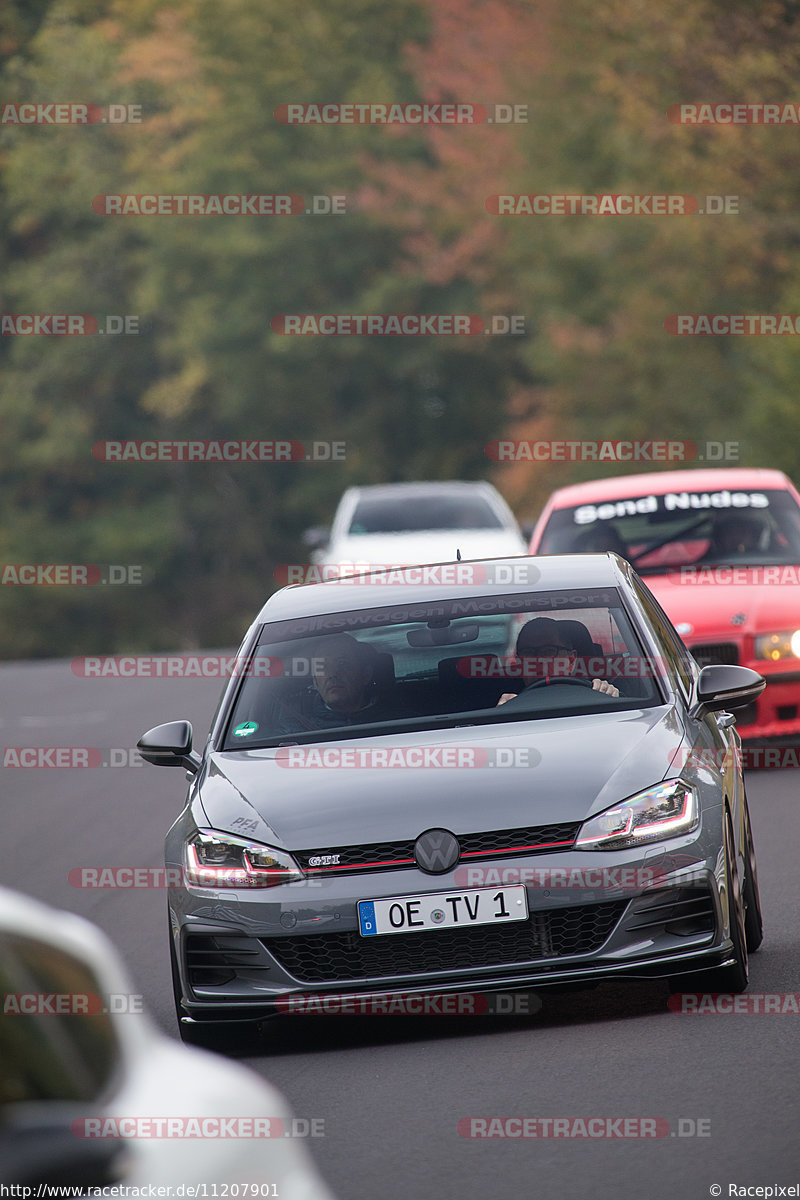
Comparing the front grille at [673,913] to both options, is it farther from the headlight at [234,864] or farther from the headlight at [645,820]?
the headlight at [234,864]

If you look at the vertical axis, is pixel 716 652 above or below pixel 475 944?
below

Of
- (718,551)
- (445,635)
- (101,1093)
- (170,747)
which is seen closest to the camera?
(101,1093)

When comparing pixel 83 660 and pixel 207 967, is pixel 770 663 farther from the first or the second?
pixel 83 660

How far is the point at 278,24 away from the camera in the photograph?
5741 centimetres

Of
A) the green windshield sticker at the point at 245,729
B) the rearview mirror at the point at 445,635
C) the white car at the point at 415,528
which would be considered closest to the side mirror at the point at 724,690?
the rearview mirror at the point at 445,635

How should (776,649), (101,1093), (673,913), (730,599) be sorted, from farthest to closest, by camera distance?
(730,599) → (776,649) → (673,913) → (101,1093)

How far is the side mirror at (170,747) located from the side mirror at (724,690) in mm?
1907

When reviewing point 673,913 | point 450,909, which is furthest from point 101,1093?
point 673,913

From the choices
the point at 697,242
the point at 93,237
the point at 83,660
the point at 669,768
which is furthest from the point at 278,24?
the point at 669,768

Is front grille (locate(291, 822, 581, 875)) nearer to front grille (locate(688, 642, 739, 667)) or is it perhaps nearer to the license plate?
the license plate

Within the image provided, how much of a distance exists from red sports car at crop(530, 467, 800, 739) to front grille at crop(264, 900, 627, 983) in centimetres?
650

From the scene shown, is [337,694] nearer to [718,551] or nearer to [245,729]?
[245,729]

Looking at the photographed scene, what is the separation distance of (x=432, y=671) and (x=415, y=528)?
51.4 feet

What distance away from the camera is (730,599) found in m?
13.6
